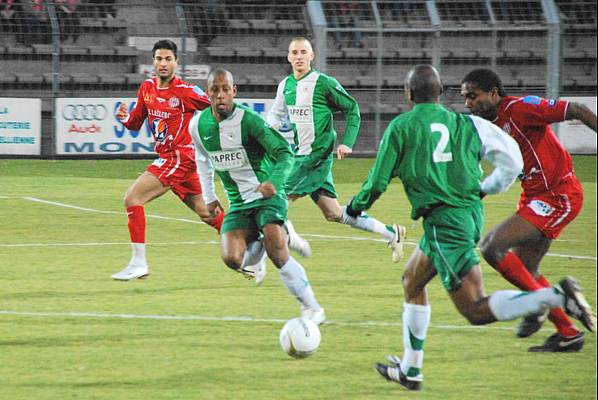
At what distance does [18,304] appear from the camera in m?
8.77

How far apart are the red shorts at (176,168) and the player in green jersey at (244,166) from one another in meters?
1.93

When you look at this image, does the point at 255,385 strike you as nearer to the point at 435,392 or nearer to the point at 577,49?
the point at 435,392

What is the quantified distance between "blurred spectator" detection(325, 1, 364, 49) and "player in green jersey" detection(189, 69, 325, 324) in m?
15.2

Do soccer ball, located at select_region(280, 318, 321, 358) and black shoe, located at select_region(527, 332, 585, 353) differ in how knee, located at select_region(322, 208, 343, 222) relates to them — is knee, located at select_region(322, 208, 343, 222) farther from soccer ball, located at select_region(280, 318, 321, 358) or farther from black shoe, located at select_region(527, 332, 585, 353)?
soccer ball, located at select_region(280, 318, 321, 358)

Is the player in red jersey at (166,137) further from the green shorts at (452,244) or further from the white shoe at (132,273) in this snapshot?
the green shorts at (452,244)

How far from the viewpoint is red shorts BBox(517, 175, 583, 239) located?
24.4ft

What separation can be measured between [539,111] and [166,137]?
13.2ft

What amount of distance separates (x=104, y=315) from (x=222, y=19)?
52.5 ft

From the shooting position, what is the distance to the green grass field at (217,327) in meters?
6.36

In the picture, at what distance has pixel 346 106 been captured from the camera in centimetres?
1092

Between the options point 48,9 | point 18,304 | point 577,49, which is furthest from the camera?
point 577,49

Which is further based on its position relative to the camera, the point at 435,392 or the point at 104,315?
the point at 104,315

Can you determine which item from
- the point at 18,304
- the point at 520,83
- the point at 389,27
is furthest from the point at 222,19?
the point at 18,304

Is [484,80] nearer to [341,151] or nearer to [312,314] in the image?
[312,314]
